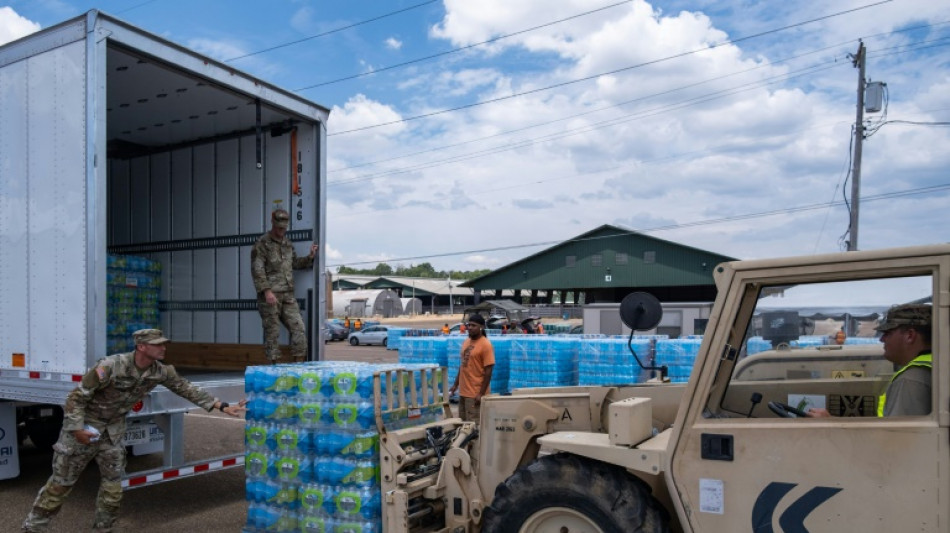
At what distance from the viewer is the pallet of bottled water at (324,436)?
4.69 metres

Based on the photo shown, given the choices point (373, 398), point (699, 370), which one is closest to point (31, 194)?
point (373, 398)

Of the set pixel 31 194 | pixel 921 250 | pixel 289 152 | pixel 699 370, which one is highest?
pixel 289 152

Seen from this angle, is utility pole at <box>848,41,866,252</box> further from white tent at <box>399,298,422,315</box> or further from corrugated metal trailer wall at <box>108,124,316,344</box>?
white tent at <box>399,298,422,315</box>

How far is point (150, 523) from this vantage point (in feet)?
20.6

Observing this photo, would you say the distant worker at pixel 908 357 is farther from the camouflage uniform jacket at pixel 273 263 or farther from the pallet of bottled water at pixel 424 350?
the pallet of bottled water at pixel 424 350

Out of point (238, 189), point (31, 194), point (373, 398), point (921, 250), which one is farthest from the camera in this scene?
point (238, 189)

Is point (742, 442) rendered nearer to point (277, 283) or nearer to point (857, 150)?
point (277, 283)

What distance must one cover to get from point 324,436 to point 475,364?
3.14 m

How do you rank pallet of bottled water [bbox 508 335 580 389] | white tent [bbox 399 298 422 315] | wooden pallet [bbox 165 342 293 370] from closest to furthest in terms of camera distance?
wooden pallet [bbox 165 342 293 370]
pallet of bottled water [bbox 508 335 580 389]
white tent [bbox 399 298 422 315]

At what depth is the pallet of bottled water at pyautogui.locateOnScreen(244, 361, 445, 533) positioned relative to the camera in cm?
469

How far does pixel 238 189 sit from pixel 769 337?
6.56m

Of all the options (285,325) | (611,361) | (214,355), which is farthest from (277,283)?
(611,361)

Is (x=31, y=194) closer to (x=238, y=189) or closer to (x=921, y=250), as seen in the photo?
(x=238, y=189)

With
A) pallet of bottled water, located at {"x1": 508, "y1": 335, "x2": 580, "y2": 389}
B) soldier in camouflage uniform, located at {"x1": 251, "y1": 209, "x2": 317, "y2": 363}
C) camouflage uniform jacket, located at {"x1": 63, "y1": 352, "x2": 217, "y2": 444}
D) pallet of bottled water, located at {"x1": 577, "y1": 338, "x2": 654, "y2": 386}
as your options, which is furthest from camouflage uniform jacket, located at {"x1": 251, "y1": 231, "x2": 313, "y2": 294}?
pallet of bottled water, located at {"x1": 508, "y1": 335, "x2": 580, "y2": 389}
